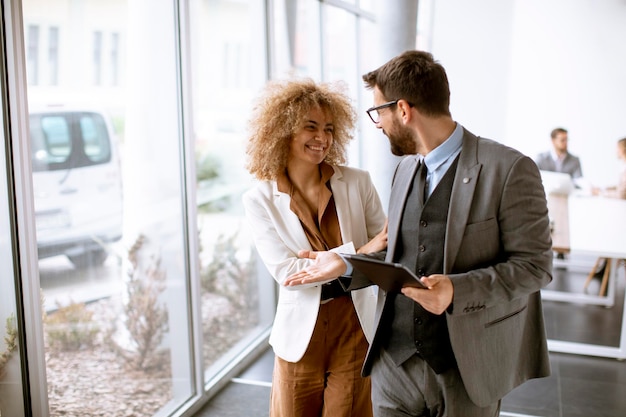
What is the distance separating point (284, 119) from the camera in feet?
8.34

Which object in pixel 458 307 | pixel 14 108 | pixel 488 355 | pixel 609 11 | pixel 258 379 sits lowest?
pixel 258 379

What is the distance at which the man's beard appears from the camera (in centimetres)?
192

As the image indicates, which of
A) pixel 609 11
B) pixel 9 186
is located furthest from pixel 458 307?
pixel 609 11

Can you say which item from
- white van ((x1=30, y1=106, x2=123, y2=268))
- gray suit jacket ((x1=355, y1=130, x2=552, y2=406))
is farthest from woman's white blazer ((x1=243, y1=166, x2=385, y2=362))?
white van ((x1=30, y1=106, x2=123, y2=268))

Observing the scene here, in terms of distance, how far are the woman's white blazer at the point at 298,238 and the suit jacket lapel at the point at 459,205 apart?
1.87 ft

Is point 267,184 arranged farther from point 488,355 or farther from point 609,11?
point 609,11

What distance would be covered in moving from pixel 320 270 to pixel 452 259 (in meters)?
0.55

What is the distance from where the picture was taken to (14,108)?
238cm

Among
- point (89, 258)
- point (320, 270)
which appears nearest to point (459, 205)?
point (320, 270)

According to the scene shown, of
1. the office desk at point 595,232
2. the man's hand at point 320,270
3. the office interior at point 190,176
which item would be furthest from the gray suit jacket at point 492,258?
the office desk at point 595,232

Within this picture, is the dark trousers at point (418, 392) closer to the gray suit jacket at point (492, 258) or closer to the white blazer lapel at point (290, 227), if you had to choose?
the gray suit jacket at point (492, 258)

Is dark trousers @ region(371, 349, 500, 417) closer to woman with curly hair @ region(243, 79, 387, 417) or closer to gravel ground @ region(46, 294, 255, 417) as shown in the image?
woman with curly hair @ region(243, 79, 387, 417)

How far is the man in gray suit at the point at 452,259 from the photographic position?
1.74 meters

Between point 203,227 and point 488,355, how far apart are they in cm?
272
